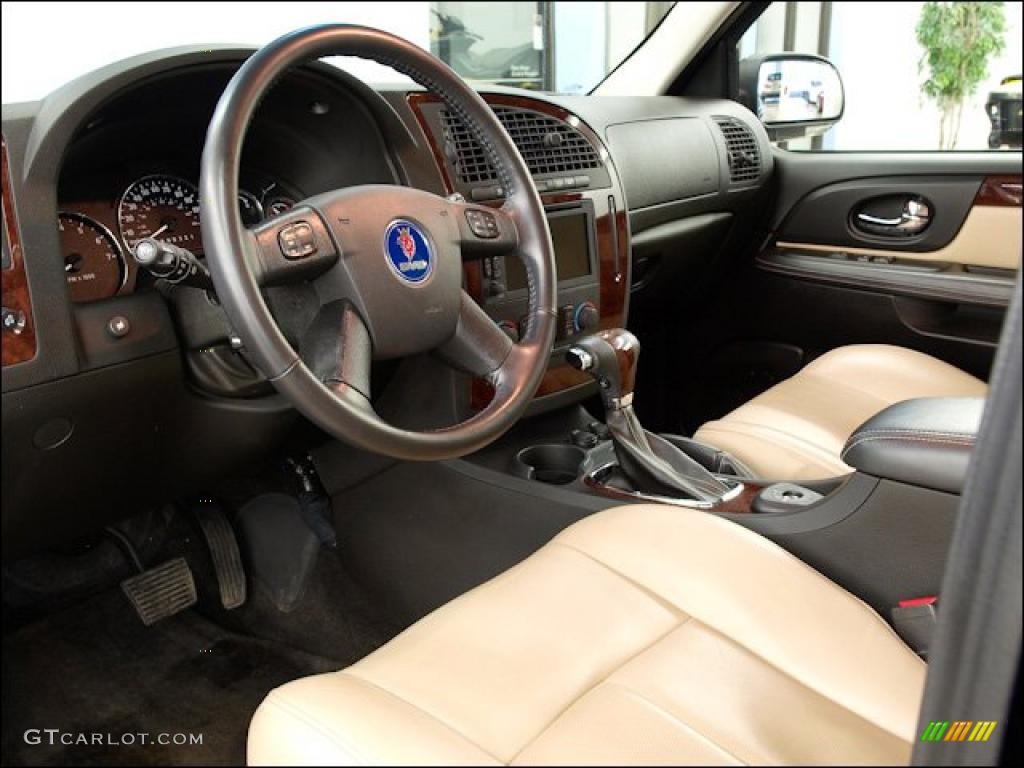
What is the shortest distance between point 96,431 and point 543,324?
0.56 meters

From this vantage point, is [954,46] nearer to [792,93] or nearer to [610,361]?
[792,93]

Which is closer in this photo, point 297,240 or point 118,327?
point 297,240

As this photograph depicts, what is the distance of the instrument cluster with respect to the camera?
1156 millimetres

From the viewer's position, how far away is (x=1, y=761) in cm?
142

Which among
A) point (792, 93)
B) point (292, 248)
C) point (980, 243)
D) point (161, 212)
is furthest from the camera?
point (792, 93)

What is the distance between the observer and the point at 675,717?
30.7 inches

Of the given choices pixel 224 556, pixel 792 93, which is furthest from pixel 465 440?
pixel 792 93

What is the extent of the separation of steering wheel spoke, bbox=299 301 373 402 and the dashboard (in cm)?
4

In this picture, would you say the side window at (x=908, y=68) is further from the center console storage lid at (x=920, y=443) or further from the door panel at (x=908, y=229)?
the center console storage lid at (x=920, y=443)

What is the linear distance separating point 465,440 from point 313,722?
36 centimetres

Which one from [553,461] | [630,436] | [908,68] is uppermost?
[908,68]

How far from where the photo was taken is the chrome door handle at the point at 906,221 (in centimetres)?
206

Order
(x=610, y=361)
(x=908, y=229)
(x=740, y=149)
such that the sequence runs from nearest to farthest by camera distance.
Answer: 1. (x=610, y=361)
2. (x=908, y=229)
3. (x=740, y=149)

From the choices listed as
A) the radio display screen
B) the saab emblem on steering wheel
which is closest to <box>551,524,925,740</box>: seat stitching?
the saab emblem on steering wheel
